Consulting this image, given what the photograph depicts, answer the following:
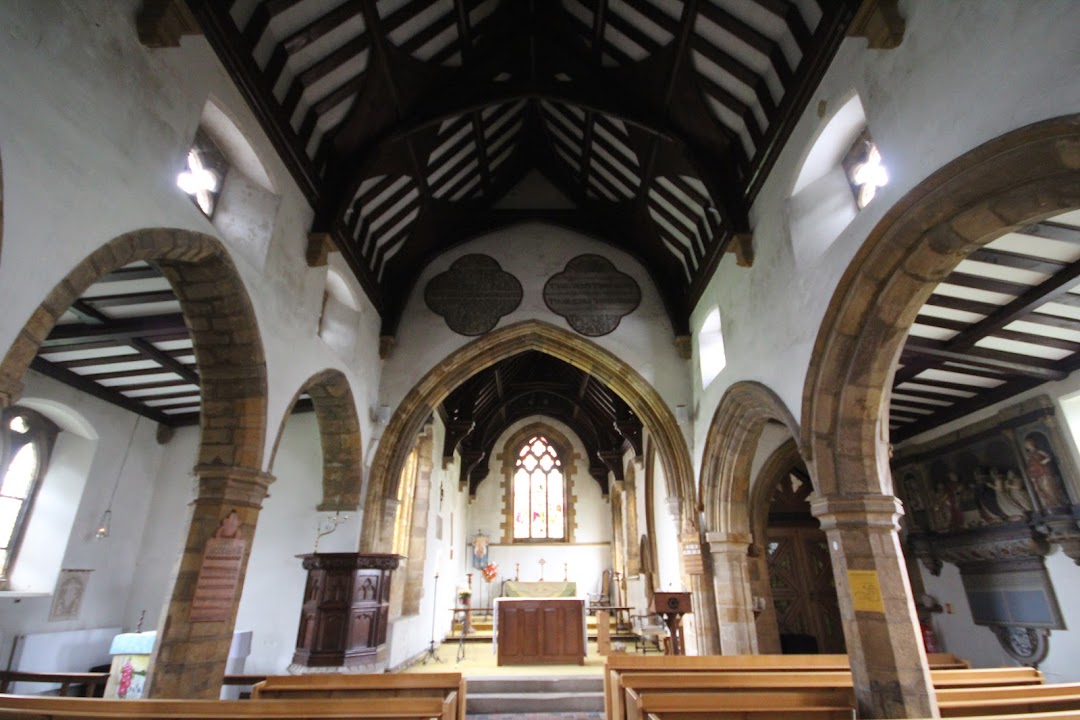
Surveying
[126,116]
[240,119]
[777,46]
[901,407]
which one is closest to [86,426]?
[240,119]

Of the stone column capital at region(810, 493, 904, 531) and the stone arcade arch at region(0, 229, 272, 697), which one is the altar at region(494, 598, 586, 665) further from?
the stone column capital at region(810, 493, 904, 531)

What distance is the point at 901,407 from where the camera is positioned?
7.12 meters

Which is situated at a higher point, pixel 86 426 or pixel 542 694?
pixel 86 426

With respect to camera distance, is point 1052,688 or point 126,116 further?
point 126,116

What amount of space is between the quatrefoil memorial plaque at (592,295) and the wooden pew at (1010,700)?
19.6 feet

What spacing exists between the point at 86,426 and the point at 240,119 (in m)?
4.52

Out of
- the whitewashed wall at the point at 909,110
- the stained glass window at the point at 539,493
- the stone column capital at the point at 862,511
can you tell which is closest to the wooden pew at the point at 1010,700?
the stone column capital at the point at 862,511

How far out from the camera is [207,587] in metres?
4.30

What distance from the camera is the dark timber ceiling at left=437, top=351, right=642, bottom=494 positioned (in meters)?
11.5

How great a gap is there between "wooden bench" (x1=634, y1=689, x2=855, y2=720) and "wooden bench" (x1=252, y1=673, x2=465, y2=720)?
1127 millimetres

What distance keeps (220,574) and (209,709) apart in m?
2.02

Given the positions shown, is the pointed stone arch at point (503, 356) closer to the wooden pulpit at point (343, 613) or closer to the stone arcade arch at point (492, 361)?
the stone arcade arch at point (492, 361)

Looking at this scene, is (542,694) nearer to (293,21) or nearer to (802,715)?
(802,715)

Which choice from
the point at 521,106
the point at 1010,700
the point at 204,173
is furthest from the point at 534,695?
the point at 521,106
